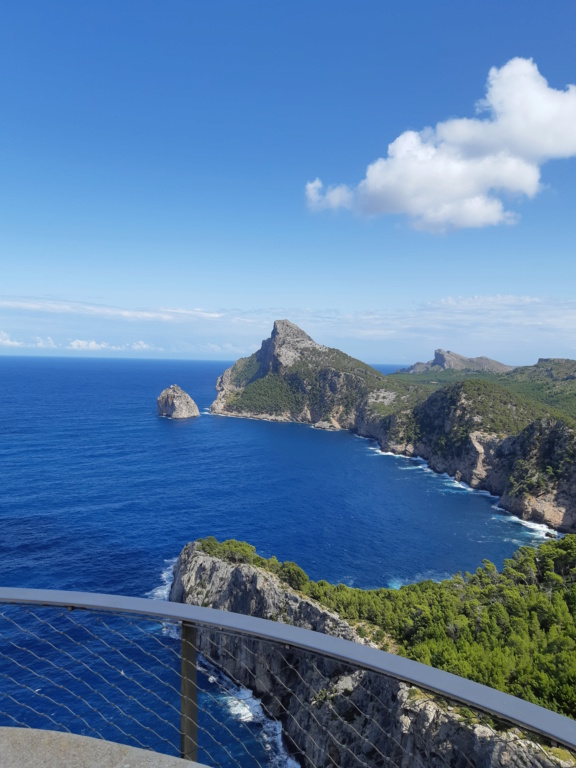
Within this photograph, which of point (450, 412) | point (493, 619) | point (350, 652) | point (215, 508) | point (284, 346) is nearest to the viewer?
point (350, 652)

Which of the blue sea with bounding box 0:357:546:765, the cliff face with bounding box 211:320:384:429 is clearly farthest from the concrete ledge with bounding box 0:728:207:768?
the cliff face with bounding box 211:320:384:429

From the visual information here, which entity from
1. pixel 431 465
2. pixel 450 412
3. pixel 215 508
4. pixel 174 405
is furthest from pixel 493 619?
pixel 174 405

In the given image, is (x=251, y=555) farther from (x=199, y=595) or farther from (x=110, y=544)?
(x=110, y=544)

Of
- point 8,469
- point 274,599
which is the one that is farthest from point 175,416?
point 274,599

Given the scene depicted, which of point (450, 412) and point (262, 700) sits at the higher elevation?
point (450, 412)

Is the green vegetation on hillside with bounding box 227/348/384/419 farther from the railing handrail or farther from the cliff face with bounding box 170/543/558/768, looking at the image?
the railing handrail

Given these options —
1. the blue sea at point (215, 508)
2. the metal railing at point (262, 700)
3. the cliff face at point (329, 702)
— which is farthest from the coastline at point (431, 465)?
the metal railing at point (262, 700)

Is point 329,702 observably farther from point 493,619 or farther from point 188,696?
point 188,696

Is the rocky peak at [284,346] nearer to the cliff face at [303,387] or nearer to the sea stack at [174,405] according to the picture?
the cliff face at [303,387]
